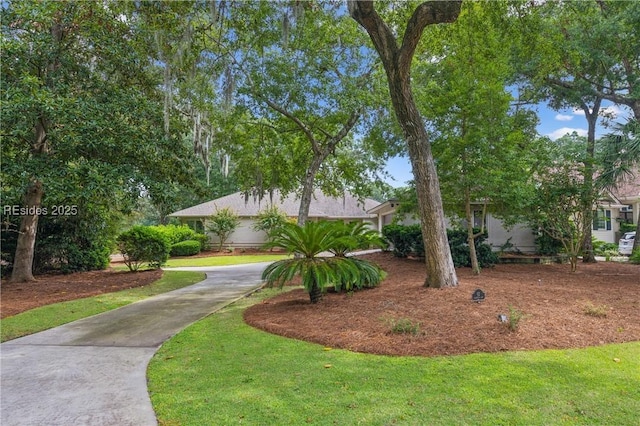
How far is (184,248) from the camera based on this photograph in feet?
80.9

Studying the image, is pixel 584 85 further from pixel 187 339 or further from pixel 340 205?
pixel 340 205

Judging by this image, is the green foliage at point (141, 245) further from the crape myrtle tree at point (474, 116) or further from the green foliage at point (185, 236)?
the green foliage at point (185, 236)

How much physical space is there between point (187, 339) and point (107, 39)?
861 cm

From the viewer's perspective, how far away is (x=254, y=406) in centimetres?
332

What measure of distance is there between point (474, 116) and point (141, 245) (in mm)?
10886

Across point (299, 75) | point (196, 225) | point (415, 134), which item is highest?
point (299, 75)

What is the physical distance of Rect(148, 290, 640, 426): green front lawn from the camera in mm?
3094

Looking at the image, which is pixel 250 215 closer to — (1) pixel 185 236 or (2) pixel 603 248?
(1) pixel 185 236

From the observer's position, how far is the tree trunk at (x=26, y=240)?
433 inches

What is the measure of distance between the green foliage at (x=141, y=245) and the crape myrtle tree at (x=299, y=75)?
4.20 metres

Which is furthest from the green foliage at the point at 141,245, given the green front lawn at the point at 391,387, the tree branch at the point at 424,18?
the tree branch at the point at 424,18

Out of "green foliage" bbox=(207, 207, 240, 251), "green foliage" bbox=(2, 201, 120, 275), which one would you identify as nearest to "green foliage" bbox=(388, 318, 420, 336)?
"green foliage" bbox=(2, 201, 120, 275)

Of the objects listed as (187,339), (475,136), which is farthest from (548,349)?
(475,136)

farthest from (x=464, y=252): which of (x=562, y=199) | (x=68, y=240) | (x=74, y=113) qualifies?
(x=68, y=240)
